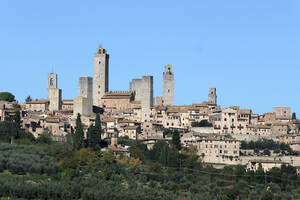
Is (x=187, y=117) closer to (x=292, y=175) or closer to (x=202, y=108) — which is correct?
(x=202, y=108)

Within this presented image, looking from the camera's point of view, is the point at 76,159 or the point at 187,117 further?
the point at 187,117

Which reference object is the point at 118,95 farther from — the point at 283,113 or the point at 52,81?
the point at 283,113

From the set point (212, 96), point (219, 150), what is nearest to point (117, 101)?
point (212, 96)

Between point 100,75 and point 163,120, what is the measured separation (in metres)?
11.8

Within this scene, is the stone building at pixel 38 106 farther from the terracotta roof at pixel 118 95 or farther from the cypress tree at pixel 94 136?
the cypress tree at pixel 94 136

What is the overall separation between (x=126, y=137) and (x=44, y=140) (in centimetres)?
774

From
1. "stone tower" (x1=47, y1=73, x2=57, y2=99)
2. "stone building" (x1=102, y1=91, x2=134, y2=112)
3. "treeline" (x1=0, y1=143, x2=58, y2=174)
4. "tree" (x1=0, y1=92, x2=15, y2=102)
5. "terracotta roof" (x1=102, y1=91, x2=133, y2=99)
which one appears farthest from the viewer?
"stone tower" (x1=47, y1=73, x2=57, y2=99)

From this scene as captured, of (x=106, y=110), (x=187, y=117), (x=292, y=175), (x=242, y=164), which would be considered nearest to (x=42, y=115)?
(x=106, y=110)

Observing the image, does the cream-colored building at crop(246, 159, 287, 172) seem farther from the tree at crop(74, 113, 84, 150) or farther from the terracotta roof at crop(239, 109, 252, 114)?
the tree at crop(74, 113, 84, 150)

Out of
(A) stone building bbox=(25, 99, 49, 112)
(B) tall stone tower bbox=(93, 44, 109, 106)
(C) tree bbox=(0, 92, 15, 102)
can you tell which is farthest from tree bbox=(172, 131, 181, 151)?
(C) tree bbox=(0, 92, 15, 102)

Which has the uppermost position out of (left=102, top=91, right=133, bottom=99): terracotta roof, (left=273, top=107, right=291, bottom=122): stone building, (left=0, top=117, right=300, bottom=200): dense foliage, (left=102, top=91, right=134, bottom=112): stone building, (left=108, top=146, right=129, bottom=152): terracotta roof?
(left=102, top=91, right=133, bottom=99): terracotta roof

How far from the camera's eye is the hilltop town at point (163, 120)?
224ft

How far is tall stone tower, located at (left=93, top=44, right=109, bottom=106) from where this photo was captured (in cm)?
8700

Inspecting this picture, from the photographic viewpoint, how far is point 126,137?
238 feet
